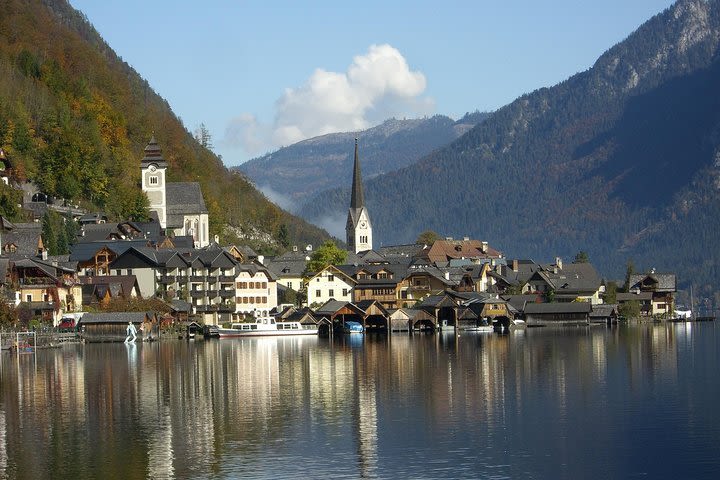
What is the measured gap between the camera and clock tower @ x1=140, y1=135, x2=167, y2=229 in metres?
143

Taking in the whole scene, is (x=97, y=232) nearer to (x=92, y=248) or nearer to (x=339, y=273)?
(x=92, y=248)

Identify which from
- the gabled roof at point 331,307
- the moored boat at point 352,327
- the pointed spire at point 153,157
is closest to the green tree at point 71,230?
the pointed spire at point 153,157

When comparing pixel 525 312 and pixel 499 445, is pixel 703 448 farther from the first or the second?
pixel 525 312

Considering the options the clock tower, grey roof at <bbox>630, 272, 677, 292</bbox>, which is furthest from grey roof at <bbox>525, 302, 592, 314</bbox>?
the clock tower

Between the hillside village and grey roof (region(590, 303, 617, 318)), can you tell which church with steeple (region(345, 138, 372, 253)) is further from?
grey roof (region(590, 303, 617, 318))

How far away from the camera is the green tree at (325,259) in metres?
132

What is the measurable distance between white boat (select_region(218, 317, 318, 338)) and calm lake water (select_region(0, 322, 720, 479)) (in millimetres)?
22959

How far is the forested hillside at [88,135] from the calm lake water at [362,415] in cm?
5516

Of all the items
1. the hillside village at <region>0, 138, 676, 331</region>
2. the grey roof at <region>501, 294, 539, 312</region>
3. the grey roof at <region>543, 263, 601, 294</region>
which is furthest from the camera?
the grey roof at <region>543, 263, 601, 294</region>

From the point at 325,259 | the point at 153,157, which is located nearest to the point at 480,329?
the point at 325,259

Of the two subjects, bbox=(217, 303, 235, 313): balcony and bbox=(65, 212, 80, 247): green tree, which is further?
bbox=(65, 212, 80, 247): green tree

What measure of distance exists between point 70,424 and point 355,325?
64323 millimetres

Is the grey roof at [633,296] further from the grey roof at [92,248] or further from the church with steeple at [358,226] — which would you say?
the church with steeple at [358,226]

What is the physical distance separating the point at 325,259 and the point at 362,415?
8461 cm
